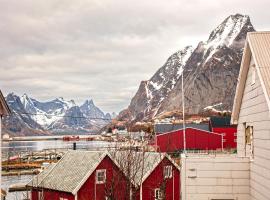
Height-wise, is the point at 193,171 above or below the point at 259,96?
below

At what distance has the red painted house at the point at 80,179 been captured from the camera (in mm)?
32625

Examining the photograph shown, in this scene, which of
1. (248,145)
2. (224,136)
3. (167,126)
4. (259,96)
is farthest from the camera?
(167,126)

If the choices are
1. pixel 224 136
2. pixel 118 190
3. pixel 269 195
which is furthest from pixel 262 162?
pixel 224 136

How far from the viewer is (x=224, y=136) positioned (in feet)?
287

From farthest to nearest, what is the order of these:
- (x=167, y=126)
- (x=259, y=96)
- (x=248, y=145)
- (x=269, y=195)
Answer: (x=167, y=126) < (x=248, y=145) < (x=259, y=96) < (x=269, y=195)

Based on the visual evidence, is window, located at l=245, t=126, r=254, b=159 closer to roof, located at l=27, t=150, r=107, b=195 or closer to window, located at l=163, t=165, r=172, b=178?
roof, located at l=27, t=150, r=107, b=195

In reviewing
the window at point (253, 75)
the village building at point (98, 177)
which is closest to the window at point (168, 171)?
the village building at point (98, 177)

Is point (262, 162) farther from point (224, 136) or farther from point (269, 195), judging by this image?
point (224, 136)

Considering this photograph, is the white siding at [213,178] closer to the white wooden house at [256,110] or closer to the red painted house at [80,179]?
the white wooden house at [256,110]

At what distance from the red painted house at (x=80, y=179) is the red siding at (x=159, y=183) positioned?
321 cm

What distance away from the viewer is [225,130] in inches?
3501

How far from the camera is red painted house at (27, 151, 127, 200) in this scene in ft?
107

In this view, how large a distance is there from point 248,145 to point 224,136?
71.6 m

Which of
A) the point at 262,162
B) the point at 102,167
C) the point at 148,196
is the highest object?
the point at 262,162
